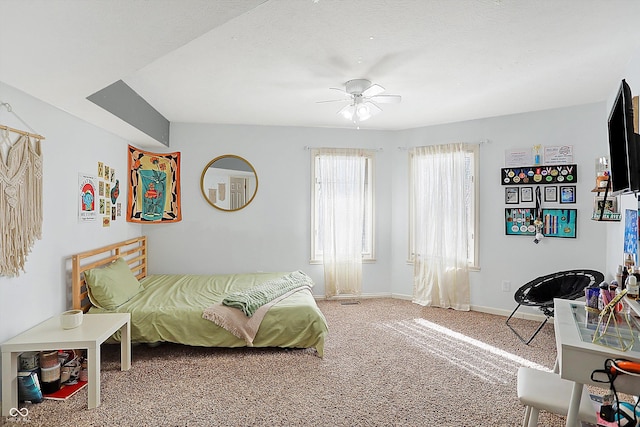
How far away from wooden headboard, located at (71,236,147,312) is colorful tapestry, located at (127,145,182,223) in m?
0.35

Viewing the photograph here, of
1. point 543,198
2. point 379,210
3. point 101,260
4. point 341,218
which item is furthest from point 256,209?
point 543,198

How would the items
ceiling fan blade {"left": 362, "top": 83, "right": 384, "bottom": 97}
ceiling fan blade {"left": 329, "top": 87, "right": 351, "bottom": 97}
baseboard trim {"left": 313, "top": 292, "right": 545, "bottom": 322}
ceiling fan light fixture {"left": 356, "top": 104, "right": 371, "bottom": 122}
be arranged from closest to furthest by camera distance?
ceiling fan blade {"left": 362, "top": 83, "right": 384, "bottom": 97} < ceiling fan light fixture {"left": 356, "top": 104, "right": 371, "bottom": 122} < ceiling fan blade {"left": 329, "top": 87, "right": 351, "bottom": 97} < baseboard trim {"left": 313, "top": 292, "right": 545, "bottom": 322}

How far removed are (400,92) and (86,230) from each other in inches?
130

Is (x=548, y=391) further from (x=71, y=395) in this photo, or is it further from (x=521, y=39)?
(x=71, y=395)

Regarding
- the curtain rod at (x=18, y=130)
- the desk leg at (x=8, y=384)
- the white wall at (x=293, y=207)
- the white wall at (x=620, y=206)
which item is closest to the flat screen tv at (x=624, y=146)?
the white wall at (x=620, y=206)

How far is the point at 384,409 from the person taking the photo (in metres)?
2.39

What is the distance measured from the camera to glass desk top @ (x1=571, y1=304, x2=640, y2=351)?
164cm

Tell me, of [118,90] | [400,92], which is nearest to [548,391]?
[400,92]

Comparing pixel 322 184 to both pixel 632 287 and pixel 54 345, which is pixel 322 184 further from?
pixel 632 287

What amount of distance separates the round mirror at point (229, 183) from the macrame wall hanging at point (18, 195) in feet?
7.40

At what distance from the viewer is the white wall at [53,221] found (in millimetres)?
2459

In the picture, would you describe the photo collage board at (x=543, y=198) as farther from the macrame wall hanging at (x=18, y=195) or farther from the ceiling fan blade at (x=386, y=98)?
the macrame wall hanging at (x=18, y=195)

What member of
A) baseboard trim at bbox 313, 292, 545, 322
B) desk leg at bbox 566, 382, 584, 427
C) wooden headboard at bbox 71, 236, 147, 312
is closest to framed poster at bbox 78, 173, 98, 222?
wooden headboard at bbox 71, 236, 147, 312

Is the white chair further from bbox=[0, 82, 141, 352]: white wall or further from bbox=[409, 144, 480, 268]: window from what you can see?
bbox=[0, 82, 141, 352]: white wall
